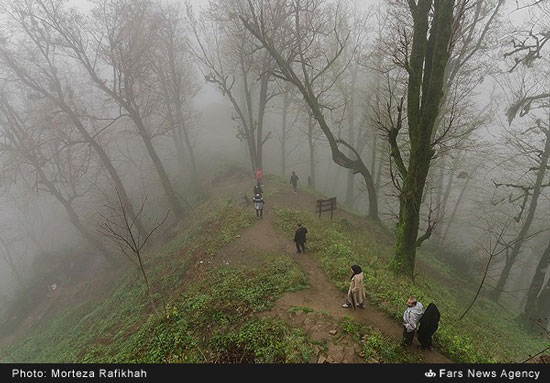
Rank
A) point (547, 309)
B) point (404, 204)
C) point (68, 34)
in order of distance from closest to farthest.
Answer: point (404, 204) → point (547, 309) → point (68, 34)

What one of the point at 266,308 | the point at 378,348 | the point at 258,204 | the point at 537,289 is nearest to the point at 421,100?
the point at 378,348

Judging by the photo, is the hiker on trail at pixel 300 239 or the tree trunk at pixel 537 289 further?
the tree trunk at pixel 537 289

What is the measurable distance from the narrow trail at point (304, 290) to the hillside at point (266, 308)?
45 mm

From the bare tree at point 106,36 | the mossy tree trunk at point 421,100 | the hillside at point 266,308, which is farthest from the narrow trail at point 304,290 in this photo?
the bare tree at point 106,36

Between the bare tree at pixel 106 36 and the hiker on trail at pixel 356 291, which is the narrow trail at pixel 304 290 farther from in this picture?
the bare tree at pixel 106 36

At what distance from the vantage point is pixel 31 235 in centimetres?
2997

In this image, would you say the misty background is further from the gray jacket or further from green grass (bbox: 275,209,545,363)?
the gray jacket

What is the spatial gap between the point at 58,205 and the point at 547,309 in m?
43.5

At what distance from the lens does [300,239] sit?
11.7m

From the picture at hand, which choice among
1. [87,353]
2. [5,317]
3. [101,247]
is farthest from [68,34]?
[5,317]

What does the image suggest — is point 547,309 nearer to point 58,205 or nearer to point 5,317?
point 5,317

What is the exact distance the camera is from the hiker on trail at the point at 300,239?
11664mm
